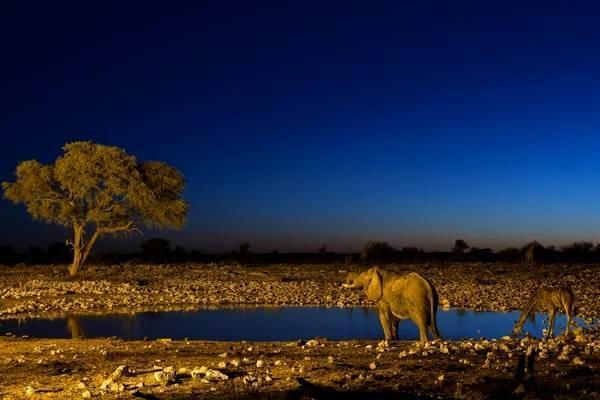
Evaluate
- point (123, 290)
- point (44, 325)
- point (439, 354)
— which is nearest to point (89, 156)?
point (123, 290)

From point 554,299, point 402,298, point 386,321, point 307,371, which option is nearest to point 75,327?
point 386,321

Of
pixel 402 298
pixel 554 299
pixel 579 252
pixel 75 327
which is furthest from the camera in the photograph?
pixel 579 252

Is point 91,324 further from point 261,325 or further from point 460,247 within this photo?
point 460,247

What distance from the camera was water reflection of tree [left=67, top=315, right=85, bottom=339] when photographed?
19469 mm

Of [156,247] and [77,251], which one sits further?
[156,247]

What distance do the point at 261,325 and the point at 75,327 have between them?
594cm

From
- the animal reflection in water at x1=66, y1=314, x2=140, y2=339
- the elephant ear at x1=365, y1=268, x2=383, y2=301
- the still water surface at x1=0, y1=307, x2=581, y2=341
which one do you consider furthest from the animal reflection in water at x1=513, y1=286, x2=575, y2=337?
the animal reflection in water at x1=66, y1=314, x2=140, y2=339

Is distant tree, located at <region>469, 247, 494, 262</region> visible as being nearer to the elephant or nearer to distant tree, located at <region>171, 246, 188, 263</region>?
distant tree, located at <region>171, 246, 188, 263</region>

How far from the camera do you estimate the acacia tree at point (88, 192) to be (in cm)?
3941

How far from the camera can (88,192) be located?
40.1m

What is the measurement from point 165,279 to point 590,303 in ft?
75.8

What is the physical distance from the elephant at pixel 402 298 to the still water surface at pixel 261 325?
2.06 metres

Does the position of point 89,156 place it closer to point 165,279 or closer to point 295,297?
point 165,279

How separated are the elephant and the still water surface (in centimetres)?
206
